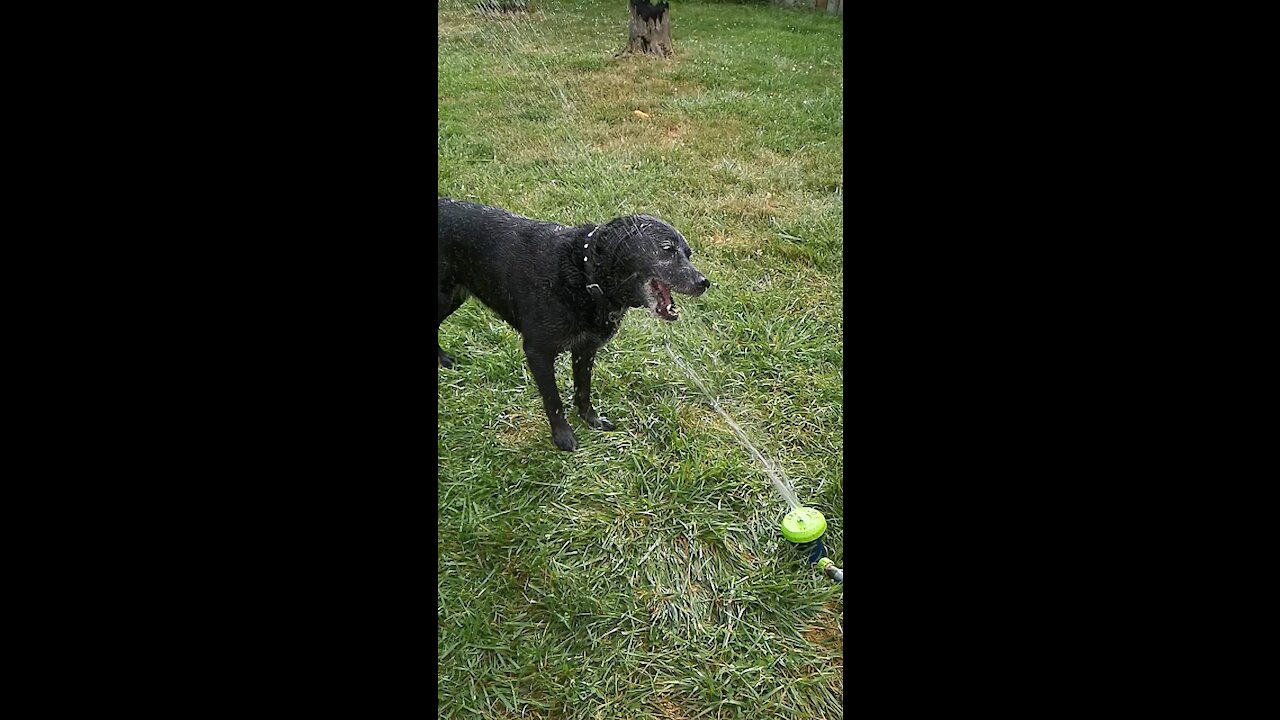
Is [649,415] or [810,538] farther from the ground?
[649,415]

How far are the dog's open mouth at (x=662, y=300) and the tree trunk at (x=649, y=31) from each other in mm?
3260

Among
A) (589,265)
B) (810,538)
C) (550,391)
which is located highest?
(589,265)

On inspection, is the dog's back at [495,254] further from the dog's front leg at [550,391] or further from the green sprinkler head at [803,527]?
Answer: the green sprinkler head at [803,527]

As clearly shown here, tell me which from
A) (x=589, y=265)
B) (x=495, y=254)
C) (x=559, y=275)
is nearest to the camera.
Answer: (x=589, y=265)

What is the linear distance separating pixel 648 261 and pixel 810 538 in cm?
105

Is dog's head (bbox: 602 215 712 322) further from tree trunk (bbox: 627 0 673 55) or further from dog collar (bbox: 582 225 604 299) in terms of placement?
tree trunk (bbox: 627 0 673 55)

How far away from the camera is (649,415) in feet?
10.1

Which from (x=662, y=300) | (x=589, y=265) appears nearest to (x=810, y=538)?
(x=662, y=300)

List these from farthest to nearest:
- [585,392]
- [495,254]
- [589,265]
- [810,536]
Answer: [585,392], [495,254], [589,265], [810,536]

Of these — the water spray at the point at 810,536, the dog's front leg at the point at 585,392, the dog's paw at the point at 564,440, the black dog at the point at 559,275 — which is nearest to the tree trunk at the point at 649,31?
the black dog at the point at 559,275

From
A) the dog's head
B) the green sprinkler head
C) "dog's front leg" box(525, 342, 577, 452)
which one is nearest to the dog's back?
"dog's front leg" box(525, 342, 577, 452)

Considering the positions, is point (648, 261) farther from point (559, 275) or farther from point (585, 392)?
point (585, 392)

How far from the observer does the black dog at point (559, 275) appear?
2.44m

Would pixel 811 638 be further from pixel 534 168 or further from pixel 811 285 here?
pixel 534 168
